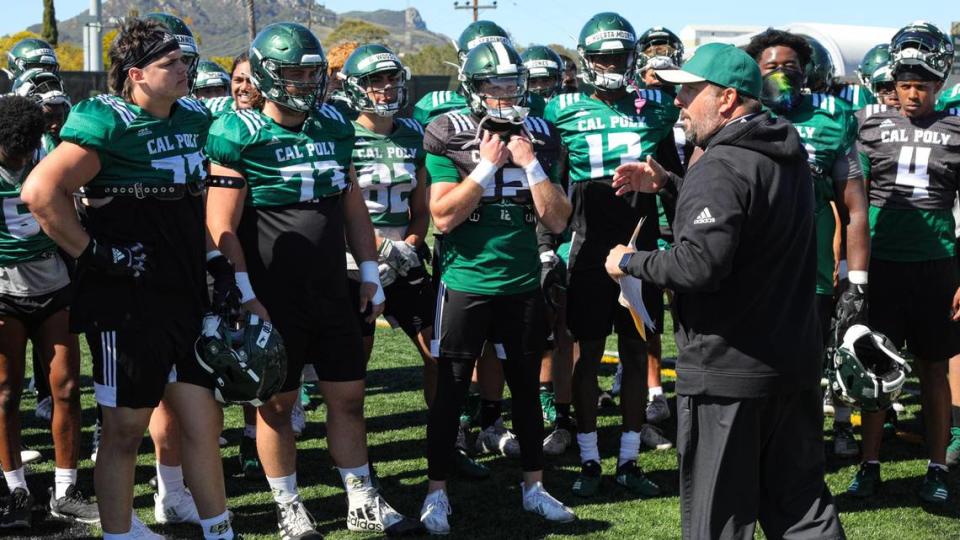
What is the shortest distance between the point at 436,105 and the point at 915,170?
8.69 ft

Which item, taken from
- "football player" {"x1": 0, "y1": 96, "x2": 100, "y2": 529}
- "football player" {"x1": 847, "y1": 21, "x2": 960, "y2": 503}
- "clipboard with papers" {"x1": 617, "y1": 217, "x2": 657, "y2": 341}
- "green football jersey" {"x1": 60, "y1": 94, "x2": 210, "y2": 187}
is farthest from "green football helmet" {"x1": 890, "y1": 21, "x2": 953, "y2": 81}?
"football player" {"x1": 0, "y1": 96, "x2": 100, "y2": 529}

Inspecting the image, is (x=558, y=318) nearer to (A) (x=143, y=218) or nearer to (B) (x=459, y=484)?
(B) (x=459, y=484)

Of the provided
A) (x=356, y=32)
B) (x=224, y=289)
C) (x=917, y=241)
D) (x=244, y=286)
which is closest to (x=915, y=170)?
(x=917, y=241)

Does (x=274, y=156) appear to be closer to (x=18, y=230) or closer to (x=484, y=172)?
(x=484, y=172)

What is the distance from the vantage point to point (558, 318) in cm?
612

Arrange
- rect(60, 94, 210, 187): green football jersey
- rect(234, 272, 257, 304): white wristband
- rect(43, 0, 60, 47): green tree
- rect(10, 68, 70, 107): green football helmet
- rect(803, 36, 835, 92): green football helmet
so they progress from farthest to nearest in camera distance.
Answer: rect(43, 0, 60, 47): green tree
rect(10, 68, 70, 107): green football helmet
rect(803, 36, 835, 92): green football helmet
rect(234, 272, 257, 304): white wristband
rect(60, 94, 210, 187): green football jersey

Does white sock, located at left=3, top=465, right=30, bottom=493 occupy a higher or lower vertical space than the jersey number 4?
lower

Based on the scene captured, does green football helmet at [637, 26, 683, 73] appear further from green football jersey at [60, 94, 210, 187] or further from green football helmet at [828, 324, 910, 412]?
green football jersey at [60, 94, 210, 187]

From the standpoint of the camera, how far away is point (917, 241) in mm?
5453

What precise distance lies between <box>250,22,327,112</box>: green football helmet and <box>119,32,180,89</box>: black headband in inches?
20.6

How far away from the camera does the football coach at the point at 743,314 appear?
11.2 feet

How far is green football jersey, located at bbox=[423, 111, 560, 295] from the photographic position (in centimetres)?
476

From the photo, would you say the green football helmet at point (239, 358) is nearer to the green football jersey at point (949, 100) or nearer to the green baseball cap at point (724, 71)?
the green baseball cap at point (724, 71)

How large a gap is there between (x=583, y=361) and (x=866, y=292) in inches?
53.1
